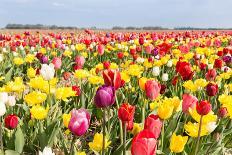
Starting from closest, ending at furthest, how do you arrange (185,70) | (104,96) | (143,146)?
1. (143,146)
2. (104,96)
3. (185,70)

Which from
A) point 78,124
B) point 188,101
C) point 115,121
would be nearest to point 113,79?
point 78,124

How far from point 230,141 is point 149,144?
2.90 metres

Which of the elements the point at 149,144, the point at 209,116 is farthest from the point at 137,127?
the point at 149,144

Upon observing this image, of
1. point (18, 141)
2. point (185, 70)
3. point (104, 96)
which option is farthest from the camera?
point (185, 70)

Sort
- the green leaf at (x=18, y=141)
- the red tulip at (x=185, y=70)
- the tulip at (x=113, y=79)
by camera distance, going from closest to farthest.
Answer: the tulip at (x=113, y=79) → the green leaf at (x=18, y=141) → the red tulip at (x=185, y=70)

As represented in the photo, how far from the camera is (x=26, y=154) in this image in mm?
3838

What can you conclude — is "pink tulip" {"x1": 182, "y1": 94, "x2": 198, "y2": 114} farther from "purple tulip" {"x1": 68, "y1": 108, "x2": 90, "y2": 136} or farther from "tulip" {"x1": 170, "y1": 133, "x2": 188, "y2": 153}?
"purple tulip" {"x1": 68, "y1": 108, "x2": 90, "y2": 136}

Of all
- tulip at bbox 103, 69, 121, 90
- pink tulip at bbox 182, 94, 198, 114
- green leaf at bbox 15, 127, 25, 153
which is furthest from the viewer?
green leaf at bbox 15, 127, 25, 153

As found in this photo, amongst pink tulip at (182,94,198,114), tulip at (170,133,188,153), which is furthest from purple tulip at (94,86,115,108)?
pink tulip at (182,94,198,114)

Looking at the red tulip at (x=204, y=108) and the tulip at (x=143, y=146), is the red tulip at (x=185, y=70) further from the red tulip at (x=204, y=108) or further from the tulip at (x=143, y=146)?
the tulip at (x=143, y=146)

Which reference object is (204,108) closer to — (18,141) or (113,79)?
(113,79)

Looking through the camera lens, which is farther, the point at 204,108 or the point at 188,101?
the point at 188,101

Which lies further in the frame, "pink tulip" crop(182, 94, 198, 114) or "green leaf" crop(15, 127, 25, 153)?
"green leaf" crop(15, 127, 25, 153)

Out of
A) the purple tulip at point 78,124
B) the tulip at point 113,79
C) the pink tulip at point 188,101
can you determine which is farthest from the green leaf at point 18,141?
the pink tulip at point 188,101
